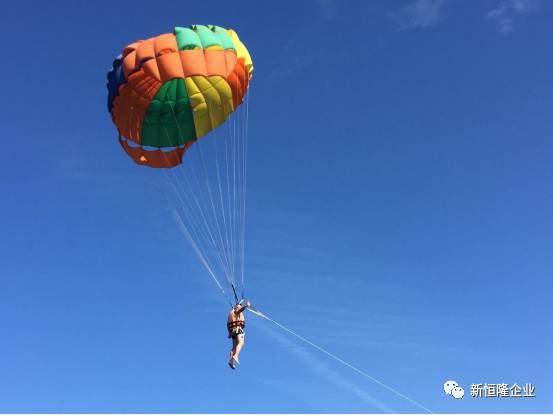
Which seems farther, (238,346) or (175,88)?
(175,88)

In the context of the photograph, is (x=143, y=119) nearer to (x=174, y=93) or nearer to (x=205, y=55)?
(x=174, y=93)

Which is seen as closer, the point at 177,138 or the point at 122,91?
the point at 122,91

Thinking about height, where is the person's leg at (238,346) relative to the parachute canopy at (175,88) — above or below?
below

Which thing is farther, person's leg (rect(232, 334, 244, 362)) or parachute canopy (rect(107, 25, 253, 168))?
parachute canopy (rect(107, 25, 253, 168))

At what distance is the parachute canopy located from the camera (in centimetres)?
1870

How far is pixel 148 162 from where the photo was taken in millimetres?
20562

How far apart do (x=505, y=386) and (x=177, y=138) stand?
11656 mm

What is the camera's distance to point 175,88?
19172mm

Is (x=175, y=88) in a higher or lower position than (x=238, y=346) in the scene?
higher

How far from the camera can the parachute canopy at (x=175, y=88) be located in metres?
18.7

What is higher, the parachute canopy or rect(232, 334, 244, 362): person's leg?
the parachute canopy

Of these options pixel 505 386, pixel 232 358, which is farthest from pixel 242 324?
pixel 505 386

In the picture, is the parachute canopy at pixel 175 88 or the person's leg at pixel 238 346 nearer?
the person's leg at pixel 238 346

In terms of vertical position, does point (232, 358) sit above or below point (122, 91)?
below
